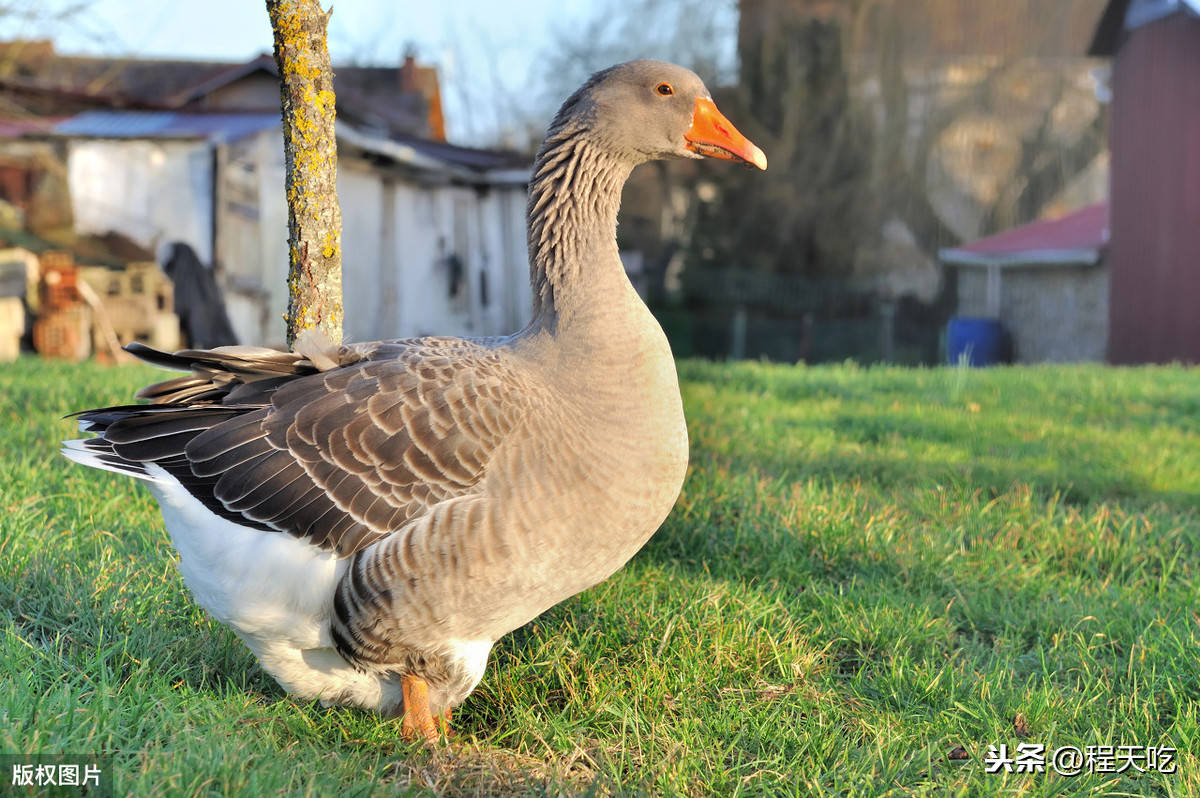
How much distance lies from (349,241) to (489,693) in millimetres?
14259

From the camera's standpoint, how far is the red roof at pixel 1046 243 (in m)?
23.1

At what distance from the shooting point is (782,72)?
24.7 metres

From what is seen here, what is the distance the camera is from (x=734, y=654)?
3832 mm

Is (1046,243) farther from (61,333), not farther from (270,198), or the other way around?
(61,333)

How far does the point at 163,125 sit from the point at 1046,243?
69.5 feet

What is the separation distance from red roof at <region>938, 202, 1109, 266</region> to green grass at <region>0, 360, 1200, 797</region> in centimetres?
1861

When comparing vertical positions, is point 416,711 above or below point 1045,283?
below

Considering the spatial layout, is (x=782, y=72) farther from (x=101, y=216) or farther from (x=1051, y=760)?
(x=1051, y=760)

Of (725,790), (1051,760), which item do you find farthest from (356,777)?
→ (1051,760)

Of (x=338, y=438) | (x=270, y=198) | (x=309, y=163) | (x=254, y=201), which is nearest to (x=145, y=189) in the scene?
(x=254, y=201)

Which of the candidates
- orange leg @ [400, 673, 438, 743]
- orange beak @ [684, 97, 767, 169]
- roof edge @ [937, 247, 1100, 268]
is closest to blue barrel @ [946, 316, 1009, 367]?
roof edge @ [937, 247, 1100, 268]

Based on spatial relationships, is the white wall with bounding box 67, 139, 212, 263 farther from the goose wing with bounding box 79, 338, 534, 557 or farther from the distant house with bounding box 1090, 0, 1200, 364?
the distant house with bounding box 1090, 0, 1200, 364

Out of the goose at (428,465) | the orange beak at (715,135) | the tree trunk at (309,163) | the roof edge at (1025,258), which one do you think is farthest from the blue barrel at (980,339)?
the goose at (428,465)

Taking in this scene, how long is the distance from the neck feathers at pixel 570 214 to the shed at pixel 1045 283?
21.7 m
